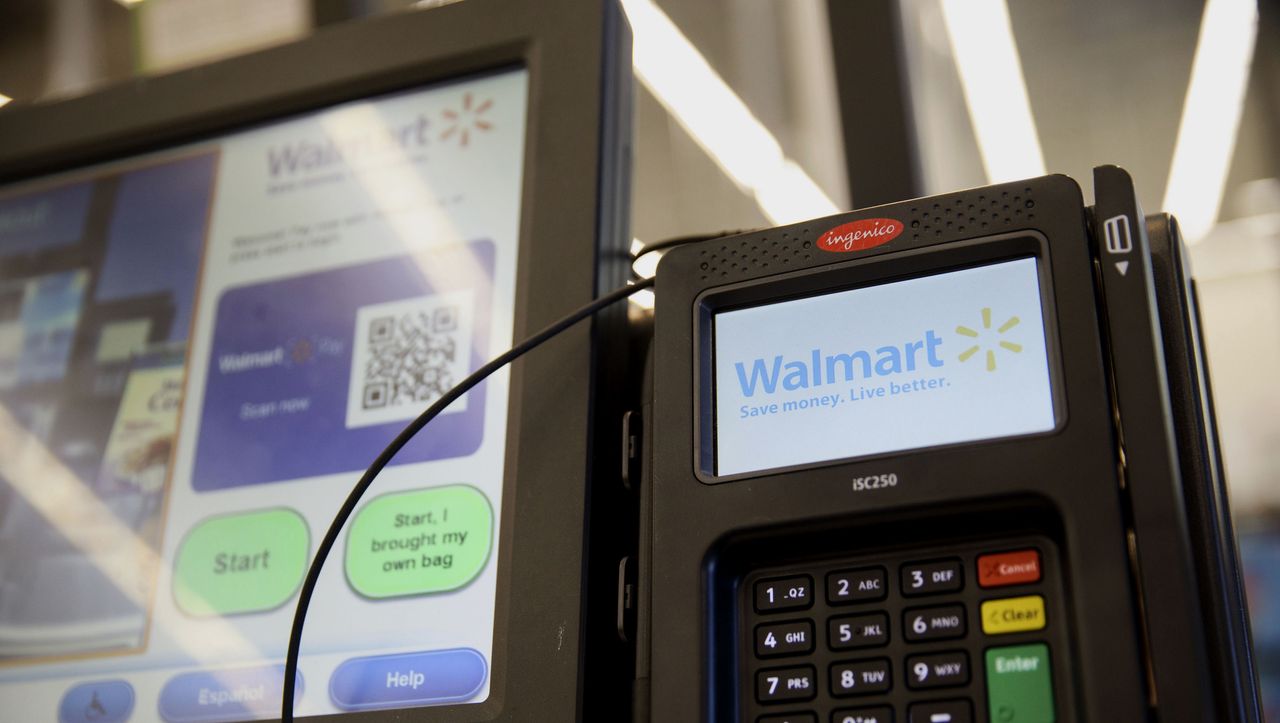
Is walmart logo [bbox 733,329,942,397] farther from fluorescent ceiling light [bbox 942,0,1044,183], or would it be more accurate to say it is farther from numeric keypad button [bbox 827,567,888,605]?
fluorescent ceiling light [bbox 942,0,1044,183]

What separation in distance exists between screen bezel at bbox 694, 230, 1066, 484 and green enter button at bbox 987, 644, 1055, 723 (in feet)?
0.29

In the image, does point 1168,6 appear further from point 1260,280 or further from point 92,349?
point 92,349

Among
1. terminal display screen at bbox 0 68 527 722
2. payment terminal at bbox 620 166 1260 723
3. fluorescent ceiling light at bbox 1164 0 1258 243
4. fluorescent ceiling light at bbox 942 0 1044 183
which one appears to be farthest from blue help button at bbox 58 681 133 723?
fluorescent ceiling light at bbox 1164 0 1258 243

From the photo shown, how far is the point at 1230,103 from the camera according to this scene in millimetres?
3576

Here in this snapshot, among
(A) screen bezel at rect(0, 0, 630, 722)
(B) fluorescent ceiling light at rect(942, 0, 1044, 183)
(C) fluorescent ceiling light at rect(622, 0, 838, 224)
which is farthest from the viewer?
(C) fluorescent ceiling light at rect(622, 0, 838, 224)

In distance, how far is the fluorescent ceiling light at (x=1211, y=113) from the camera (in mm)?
3119

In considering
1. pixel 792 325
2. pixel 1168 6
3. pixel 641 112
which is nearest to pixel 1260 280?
pixel 1168 6

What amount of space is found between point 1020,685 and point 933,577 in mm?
55

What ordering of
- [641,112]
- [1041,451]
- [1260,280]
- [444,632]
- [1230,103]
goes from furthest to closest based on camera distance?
[1260,280] < [1230,103] < [641,112] < [444,632] < [1041,451]

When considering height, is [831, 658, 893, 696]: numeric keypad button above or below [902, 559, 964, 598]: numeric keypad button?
below

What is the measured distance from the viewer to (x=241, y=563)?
2.06 ft

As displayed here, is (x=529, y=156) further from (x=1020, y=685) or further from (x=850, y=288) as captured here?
(x=1020, y=685)

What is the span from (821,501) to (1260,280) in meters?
4.66

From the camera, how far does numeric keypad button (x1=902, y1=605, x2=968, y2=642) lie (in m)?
0.44
